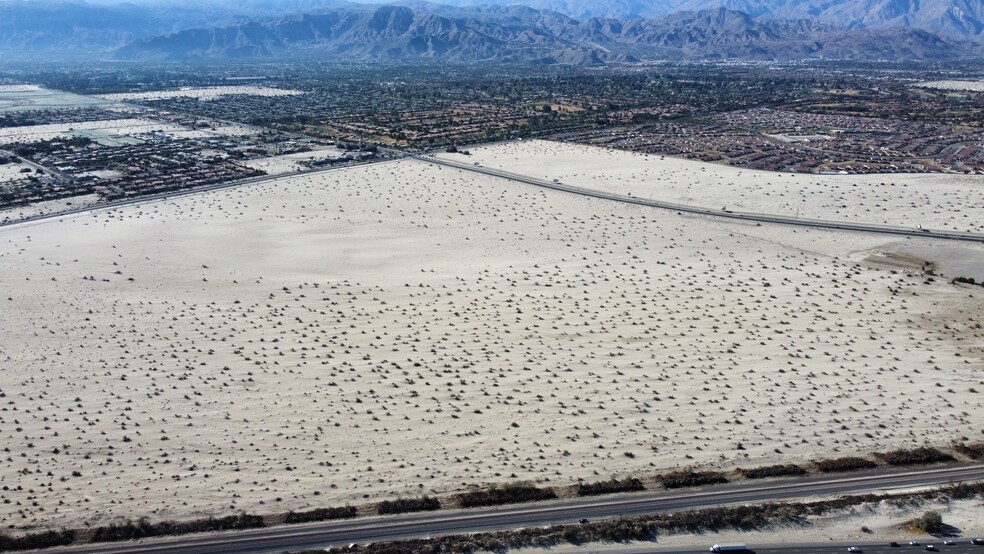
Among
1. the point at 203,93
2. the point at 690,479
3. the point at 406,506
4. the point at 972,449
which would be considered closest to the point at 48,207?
the point at 406,506

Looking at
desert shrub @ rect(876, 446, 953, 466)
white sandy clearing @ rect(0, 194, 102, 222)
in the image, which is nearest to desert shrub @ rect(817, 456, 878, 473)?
desert shrub @ rect(876, 446, 953, 466)

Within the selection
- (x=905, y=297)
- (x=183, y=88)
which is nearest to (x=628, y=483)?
(x=905, y=297)

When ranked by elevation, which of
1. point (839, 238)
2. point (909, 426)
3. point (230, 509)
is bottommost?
point (230, 509)

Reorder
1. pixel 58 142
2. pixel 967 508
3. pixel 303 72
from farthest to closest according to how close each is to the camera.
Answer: pixel 303 72
pixel 58 142
pixel 967 508

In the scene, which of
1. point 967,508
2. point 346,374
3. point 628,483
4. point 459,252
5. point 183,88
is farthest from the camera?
point 183,88

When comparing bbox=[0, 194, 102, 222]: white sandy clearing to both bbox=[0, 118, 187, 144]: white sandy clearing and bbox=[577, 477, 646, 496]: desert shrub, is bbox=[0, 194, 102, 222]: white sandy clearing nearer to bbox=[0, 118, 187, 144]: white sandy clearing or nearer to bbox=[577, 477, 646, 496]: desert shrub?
bbox=[0, 118, 187, 144]: white sandy clearing

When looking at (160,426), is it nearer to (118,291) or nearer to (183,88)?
(118,291)
